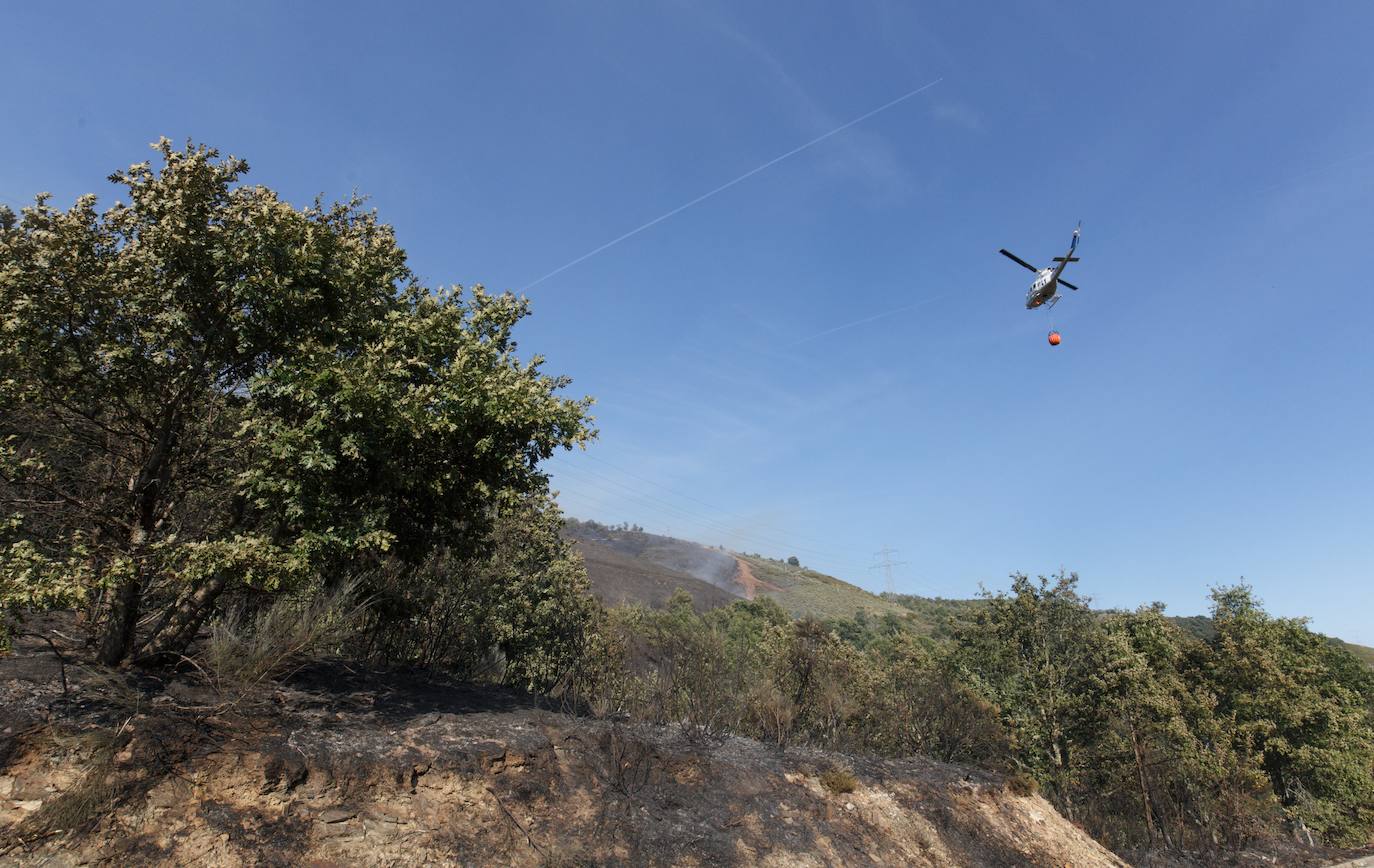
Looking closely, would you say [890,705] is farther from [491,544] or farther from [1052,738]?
[491,544]

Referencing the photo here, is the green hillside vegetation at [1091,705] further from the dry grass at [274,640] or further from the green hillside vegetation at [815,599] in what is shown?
the green hillside vegetation at [815,599]

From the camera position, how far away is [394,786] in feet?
28.1

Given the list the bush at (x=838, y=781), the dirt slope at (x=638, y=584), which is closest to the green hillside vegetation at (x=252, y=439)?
the bush at (x=838, y=781)

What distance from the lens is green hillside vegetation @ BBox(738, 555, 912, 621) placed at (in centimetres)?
11988

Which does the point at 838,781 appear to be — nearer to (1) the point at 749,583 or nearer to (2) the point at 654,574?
(2) the point at 654,574

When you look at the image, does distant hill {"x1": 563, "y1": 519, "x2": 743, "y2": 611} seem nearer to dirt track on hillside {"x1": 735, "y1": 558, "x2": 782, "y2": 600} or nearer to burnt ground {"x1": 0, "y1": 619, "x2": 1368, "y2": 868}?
dirt track on hillside {"x1": 735, "y1": 558, "x2": 782, "y2": 600}

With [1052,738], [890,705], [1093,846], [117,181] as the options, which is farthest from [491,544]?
[1052,738]

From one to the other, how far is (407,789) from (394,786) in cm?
Answer: 18

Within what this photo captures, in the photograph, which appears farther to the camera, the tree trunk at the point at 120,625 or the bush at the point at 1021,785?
the bush at the point at 1021,785

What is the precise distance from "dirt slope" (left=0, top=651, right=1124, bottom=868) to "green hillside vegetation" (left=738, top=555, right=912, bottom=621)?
8827 centimetres

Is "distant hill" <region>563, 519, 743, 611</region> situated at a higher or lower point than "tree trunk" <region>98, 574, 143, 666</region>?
higher

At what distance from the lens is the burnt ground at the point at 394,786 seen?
687 centimetres

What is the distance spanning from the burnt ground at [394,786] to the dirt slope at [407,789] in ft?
0.08

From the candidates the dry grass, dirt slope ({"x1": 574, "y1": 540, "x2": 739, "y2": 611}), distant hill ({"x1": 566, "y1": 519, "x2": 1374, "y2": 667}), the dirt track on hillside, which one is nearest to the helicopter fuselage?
the dry grass
